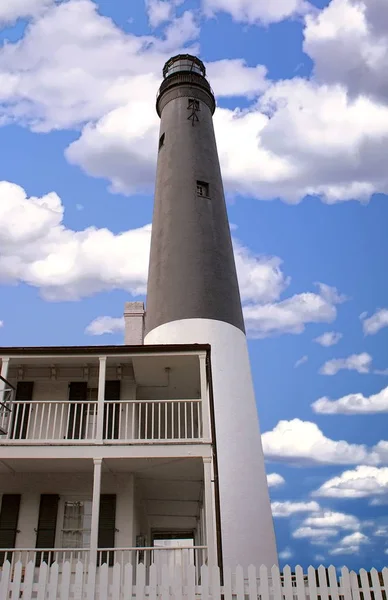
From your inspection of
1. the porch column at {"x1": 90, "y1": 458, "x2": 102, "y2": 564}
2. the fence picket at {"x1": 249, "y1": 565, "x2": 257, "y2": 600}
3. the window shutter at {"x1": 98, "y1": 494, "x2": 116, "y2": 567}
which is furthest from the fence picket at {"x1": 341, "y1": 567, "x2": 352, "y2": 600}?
the window shutter at {"x1": 98, "y1": 494, "x2": 116, "y2": 567}

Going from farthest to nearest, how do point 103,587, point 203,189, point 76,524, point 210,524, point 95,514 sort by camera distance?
point 203,189 < point 76,524 < point 95,514 < point 210,524 < point 103,587

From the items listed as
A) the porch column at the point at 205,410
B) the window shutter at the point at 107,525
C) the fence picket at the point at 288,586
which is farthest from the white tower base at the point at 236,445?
the fence picket at the point at 288,586

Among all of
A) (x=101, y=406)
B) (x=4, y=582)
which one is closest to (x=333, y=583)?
(x=4, y=582)

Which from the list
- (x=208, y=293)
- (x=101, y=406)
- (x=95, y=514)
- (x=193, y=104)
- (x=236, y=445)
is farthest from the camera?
(x=193, y=104)

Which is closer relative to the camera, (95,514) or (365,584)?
(365,584)

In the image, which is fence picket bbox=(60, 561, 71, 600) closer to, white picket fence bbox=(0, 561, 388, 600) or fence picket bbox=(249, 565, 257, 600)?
white picket fence bbox=(0, 561, 388, 600)

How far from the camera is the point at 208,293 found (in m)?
17.7

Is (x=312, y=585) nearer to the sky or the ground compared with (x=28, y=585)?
nearer to the ground

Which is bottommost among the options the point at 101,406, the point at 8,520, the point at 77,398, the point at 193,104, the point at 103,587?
the point at 103,587

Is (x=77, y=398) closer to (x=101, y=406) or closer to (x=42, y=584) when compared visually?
(x=101, y=406)

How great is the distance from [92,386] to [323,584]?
28.1 ft

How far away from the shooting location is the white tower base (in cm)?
1470

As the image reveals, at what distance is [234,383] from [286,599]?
9.29 meters

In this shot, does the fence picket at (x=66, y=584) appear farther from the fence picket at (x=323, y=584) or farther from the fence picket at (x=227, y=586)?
the fence picket at (x=323, y=584)
